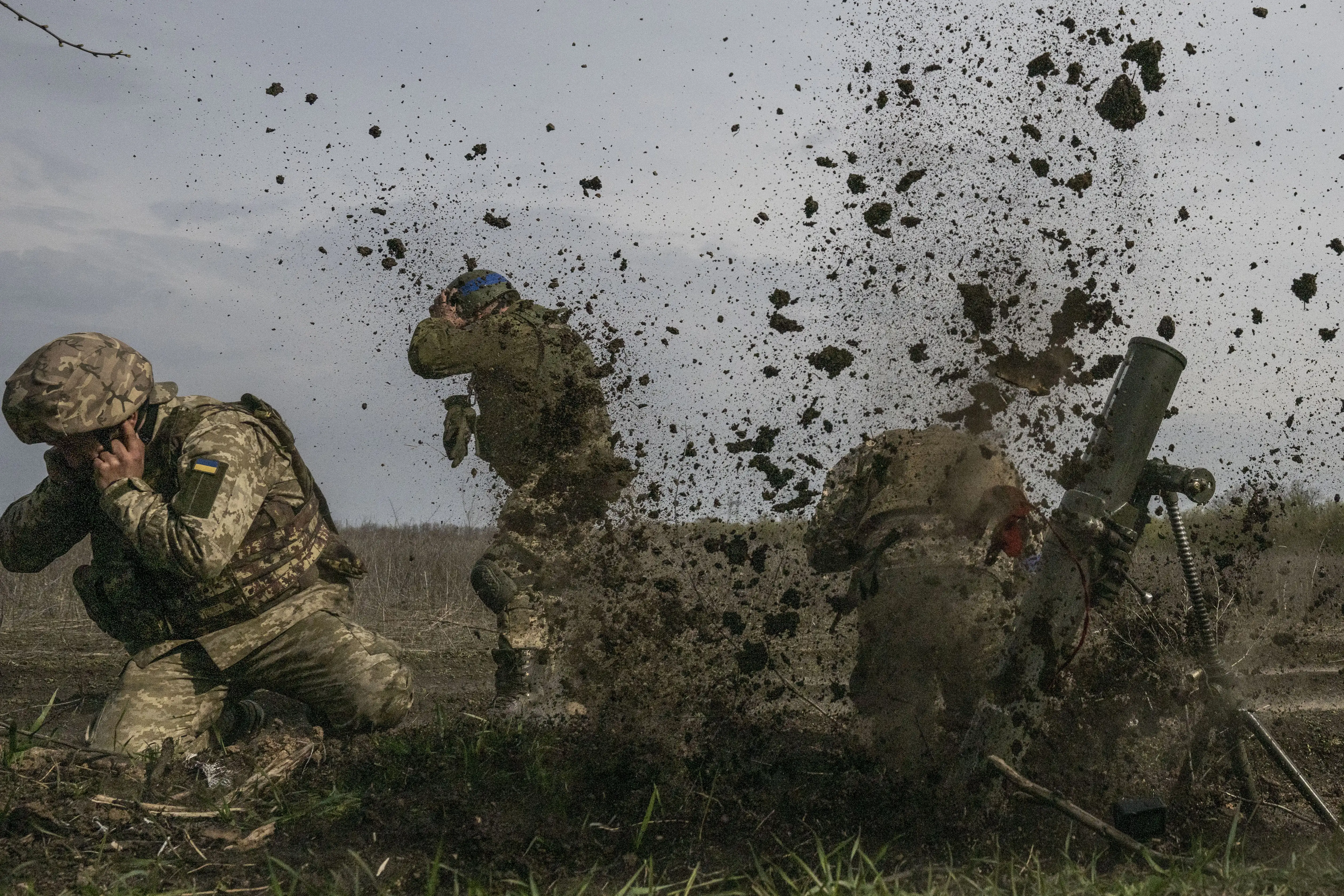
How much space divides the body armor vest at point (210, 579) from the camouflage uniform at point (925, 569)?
2319 millimetres

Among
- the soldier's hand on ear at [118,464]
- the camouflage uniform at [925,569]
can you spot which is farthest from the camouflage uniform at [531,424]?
the soldier's hand on ear at [118,464]

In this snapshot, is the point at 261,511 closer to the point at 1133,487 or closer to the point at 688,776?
the point at 688,776

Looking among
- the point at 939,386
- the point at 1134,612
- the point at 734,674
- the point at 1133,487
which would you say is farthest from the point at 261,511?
the point at 1134,612

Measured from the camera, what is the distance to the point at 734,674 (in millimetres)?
4965

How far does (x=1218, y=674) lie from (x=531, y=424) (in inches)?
143

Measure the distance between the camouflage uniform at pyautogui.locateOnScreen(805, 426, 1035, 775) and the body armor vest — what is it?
7.61 feet

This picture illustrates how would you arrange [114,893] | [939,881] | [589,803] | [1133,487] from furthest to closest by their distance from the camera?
[1133,487] → [589,803] → [939,881] → [114,893]

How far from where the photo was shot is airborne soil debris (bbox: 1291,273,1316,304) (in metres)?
5.01

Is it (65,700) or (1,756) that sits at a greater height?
(1,756)

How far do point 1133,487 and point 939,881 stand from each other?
1666 mm

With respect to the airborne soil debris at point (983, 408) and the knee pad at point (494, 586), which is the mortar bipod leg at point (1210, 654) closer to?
the airborne soil debris at point (983, 408)

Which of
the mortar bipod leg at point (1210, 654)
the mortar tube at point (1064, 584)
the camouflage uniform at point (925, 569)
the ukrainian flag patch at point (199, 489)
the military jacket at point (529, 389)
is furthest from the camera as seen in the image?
the military jacket at point (529, 389)

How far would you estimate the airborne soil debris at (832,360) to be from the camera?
4918 millimetres

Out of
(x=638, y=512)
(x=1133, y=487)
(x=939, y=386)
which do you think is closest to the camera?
(x=1133, y=487)
